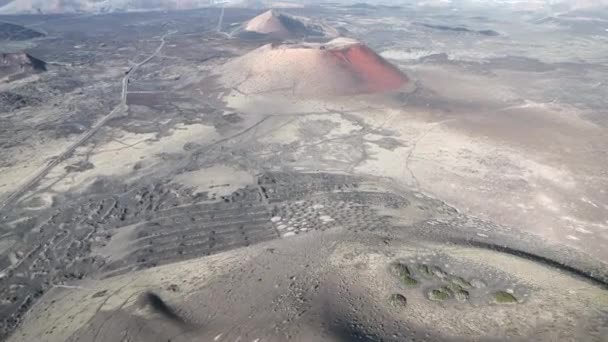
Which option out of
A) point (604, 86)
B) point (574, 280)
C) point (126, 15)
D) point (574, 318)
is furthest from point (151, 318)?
point (126, 15)

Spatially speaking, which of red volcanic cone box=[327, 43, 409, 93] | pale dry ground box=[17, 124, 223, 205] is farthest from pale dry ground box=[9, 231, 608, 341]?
red volcanic cone box=[327, 43, 409, 93]

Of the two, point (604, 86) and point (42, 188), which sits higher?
point (604, 86)

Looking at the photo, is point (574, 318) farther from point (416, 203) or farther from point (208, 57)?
point (208, 57)

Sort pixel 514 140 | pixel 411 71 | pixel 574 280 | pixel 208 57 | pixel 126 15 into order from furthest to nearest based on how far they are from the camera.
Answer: pixel 126 15, pixel 208 57, pixel 411 71, pixel 514 140, pixel 574 280

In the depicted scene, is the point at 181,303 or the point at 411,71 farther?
the point at 411,71

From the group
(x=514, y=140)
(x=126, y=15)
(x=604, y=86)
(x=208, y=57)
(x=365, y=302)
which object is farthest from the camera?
(x=126, y=15)

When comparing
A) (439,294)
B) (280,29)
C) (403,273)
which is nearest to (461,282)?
(439,294)
